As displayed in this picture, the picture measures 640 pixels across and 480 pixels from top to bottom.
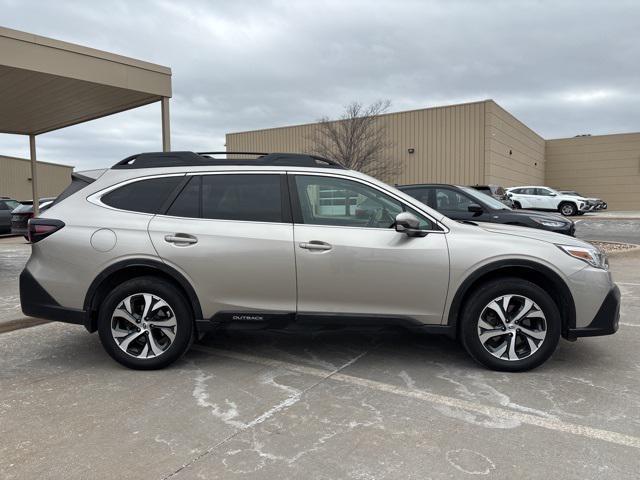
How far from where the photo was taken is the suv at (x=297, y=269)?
3.99 m

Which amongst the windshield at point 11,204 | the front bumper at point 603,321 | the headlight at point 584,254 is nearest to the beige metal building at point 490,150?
the windshield at point 11,204

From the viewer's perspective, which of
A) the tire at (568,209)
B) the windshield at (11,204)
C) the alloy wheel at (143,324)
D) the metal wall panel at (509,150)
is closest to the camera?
the alloy wheel at (143,324)

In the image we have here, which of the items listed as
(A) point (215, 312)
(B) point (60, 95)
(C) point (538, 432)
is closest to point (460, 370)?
(C) point (538, 432)

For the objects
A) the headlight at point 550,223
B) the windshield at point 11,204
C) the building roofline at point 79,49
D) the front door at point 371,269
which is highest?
the building roofline at point 79,49

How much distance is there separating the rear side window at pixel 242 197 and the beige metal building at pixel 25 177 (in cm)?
3845

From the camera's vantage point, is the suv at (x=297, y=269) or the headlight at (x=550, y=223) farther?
the headlight at (x=550, y=223)

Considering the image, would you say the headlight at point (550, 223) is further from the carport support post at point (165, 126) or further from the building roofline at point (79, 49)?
the building roofline at point (79, 49)

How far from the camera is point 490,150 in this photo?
89.9 feet

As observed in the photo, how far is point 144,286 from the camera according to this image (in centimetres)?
411

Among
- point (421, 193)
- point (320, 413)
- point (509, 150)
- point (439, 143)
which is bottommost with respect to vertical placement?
point (320, 413)

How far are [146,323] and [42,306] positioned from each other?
36.3 inches

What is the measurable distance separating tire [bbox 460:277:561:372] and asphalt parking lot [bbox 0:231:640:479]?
6.1 inches

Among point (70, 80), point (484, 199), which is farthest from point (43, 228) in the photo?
point (484, 199)

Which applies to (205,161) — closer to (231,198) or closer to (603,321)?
(231,198)
